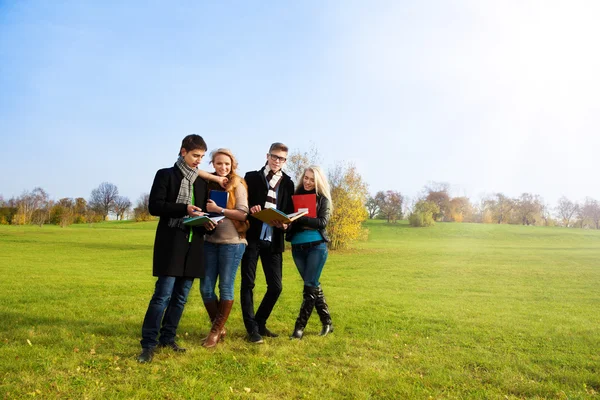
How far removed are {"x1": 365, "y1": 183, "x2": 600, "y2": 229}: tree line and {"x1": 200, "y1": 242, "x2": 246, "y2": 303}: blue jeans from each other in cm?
8118

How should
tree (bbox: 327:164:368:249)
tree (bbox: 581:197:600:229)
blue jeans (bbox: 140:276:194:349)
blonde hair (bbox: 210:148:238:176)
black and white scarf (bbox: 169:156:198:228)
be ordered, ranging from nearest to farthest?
blue jeans (bbox: 140:276:194:349), black and white scarf (bbox: 169:156:198:228), blonde hair (bbox: 210:148:238:176), tree (bbox: 327:164:368:249), tree (bbox: 581:197:600:229)

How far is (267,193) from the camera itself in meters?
6.10

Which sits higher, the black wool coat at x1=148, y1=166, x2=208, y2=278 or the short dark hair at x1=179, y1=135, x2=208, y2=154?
the short dark hair at x1=179, y1=135, x2=208, y2=154

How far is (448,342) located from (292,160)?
82.7 feet

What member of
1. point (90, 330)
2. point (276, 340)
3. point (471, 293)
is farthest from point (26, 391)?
point (471, 293)

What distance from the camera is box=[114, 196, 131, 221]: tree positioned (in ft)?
313

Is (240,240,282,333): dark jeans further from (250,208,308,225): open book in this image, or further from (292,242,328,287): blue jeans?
(250,208,308,225): open book

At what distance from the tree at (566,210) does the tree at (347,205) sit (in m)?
88.0

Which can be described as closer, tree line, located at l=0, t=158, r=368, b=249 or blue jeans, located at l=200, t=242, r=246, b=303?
blue jeans, located at l=200, t=242, r=246, b=303

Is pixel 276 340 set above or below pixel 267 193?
below

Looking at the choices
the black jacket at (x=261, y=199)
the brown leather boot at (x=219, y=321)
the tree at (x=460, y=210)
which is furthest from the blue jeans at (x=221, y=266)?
the tree at (x=460, y=210)

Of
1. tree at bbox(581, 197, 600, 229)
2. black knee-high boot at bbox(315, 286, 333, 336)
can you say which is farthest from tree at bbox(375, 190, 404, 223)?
black knee-high boot at bbox(315, 286, 333, 336)

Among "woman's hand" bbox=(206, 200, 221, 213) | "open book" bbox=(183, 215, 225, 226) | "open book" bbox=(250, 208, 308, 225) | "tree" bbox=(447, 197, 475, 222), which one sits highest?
"tree" bbox=(447, 197, 475, 222)

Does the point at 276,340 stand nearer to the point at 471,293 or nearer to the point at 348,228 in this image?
the point at 471,293
